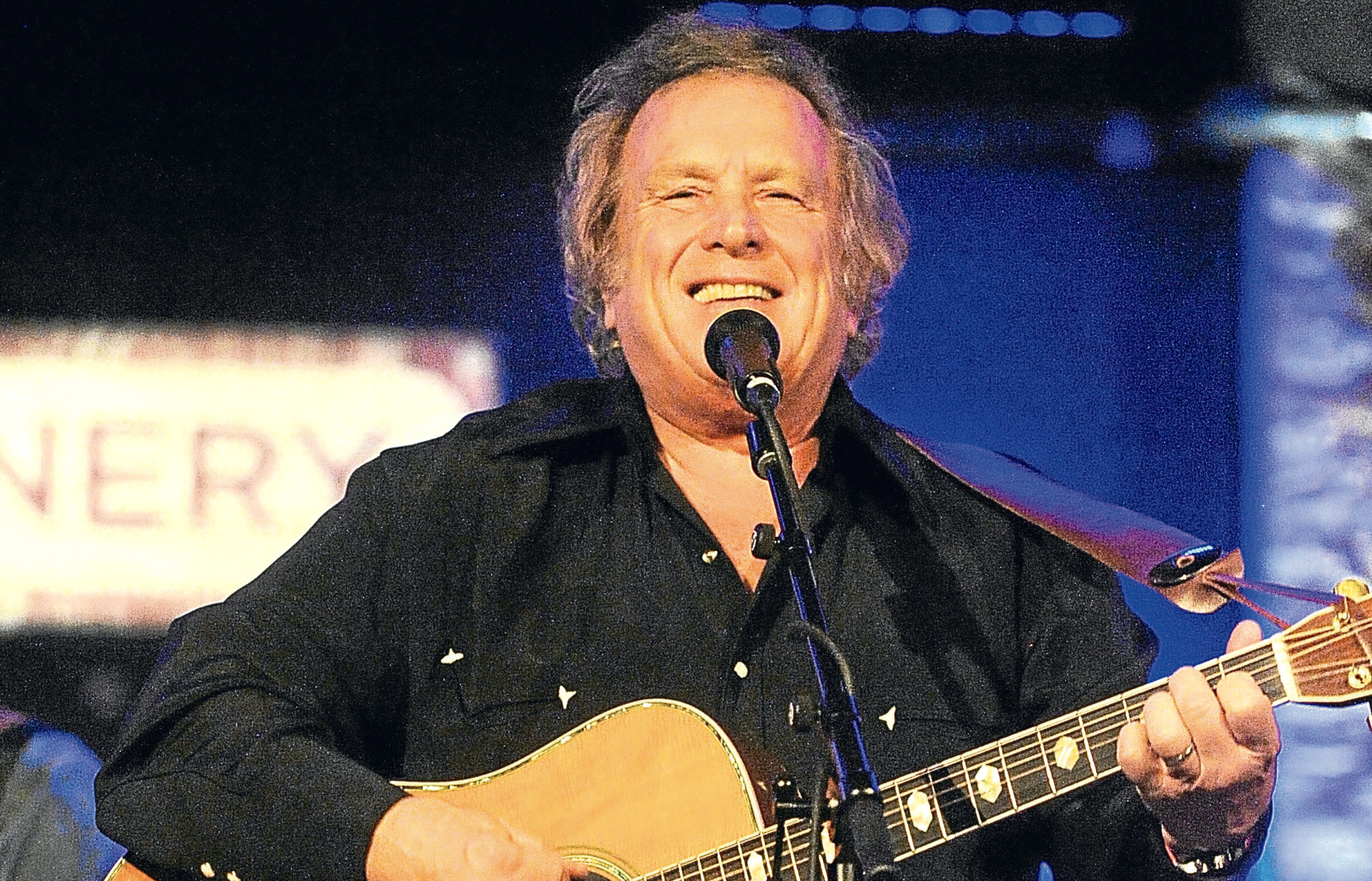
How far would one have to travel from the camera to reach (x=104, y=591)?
402cm

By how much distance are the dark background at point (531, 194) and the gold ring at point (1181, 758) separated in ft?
6.49

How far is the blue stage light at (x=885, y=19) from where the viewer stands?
4.16m

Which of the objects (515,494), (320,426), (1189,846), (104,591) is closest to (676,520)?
(515,494)

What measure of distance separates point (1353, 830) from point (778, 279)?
2.29 meters

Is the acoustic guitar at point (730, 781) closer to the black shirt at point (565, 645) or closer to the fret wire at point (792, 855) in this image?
the fret wire at point (792, 855)

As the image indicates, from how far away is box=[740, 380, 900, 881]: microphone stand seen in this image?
1957 millimetres

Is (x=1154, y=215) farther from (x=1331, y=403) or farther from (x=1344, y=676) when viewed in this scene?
(x=1344, y=676)

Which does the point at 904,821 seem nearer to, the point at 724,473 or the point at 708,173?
the point at 724,473

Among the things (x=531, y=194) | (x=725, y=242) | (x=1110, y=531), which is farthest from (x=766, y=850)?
(x=531, y=194)

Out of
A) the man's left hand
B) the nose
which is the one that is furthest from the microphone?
the man's left hand

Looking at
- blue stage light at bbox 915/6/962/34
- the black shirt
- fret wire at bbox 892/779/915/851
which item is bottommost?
fret wire at bbox 892/779/915/851

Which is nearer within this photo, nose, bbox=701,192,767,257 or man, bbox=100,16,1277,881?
man, bbox=100,16,1277,881

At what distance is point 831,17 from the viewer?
4.16 m

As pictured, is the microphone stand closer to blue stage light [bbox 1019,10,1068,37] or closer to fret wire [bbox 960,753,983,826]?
fret wire [bbox 960,753,983,826]
